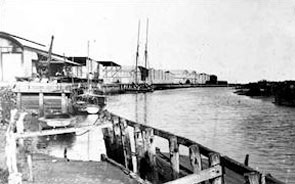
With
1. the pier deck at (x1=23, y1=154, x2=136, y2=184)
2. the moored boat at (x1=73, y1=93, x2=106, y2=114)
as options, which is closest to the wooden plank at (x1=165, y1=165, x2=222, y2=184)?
the pier deck at (x1=23, y1=154, x2=136, y2=184)

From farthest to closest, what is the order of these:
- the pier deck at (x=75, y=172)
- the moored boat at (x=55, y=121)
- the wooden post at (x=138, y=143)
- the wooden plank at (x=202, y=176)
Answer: the moored boat at (x=55, y=121)
the wooden post at (x=138, y=143)
the pier deck at (x=75, y=172)
the wooden plank at (x=202, y=176)

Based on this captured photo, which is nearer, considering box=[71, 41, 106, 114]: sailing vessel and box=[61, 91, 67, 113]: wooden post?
box=[61, 91, 67, 113]: wooden post

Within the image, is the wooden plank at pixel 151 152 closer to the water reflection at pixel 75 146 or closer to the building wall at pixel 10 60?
the water reflection at pixel 75 146

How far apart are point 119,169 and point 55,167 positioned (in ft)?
6.05

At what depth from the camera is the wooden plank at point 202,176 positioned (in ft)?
16.5

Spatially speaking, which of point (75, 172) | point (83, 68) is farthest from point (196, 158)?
point (83, 68)

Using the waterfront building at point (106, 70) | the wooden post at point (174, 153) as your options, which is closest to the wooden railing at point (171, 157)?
the wooden post at point (174, 153)

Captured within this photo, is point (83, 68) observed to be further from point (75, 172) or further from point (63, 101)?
point (75, 172)

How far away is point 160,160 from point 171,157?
1.99 meters

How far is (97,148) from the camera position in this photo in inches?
635

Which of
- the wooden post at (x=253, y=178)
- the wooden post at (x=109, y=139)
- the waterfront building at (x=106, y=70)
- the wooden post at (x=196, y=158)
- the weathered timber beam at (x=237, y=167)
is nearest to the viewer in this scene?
the wooden post at (x=253, y=178)

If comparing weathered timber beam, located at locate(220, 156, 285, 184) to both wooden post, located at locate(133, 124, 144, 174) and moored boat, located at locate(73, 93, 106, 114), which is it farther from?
moored boat, located at locate(73, 93, 106, 114)

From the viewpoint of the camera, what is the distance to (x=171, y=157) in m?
6.80

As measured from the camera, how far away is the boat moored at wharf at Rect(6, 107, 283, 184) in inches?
198
